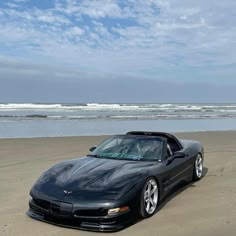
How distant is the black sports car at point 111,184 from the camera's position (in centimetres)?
441

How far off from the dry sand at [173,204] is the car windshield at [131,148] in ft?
2.65

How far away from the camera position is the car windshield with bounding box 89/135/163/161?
232 inches

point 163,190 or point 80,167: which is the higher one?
point 80,167

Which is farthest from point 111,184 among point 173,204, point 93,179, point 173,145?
point 173,145

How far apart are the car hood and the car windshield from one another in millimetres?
293

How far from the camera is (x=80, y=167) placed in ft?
17.6

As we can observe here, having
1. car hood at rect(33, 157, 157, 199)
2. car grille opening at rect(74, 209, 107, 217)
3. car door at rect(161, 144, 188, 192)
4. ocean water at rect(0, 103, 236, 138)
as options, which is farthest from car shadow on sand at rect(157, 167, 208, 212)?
ocean water at rect(0, 103, 236, 138)

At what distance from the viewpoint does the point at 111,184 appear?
15.5ft

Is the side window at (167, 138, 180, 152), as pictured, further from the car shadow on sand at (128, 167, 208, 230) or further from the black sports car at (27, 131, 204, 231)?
the car shadow on sand at (128, 167, 208, 230)

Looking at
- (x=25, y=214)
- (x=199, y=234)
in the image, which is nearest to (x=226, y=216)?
(x=199, y=234)

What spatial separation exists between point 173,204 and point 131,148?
1.18 meters

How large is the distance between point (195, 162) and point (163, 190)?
1945 millimetres

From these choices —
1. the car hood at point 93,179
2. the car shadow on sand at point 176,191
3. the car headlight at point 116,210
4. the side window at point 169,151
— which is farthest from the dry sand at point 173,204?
the side window at point 169,151

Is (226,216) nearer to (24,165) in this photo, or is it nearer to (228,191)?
(228,191)
